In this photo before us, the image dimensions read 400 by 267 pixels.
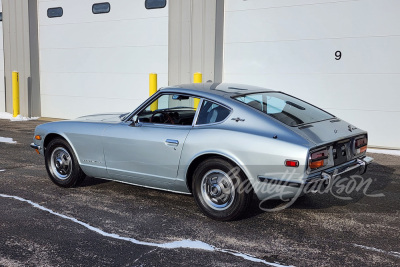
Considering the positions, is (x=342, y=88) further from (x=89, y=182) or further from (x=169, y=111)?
(x=89, y=182)

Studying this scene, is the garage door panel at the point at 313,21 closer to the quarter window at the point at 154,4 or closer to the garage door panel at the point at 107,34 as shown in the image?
the quarter window at the point at 154,4

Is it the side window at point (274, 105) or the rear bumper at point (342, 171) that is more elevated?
the side window at point (274, 105)

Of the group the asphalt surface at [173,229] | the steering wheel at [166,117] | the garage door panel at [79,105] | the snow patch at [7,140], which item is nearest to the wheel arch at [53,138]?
the asphalt surface at [173,229]

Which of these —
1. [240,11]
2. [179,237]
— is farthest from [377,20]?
[179,237]

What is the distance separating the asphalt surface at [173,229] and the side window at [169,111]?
3.12 ft

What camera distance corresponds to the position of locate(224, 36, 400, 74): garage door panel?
893 cm

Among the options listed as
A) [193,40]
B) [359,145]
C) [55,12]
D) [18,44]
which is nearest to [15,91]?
[18,44]

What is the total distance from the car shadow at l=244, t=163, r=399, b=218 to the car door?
1012 mm

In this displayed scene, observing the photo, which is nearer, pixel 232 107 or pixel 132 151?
pixel 232 107

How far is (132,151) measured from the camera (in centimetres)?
511

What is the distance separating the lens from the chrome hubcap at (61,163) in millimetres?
5824

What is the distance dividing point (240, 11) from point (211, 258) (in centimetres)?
788

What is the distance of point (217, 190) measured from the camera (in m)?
4.51

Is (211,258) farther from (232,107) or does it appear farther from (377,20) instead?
(377,20)
